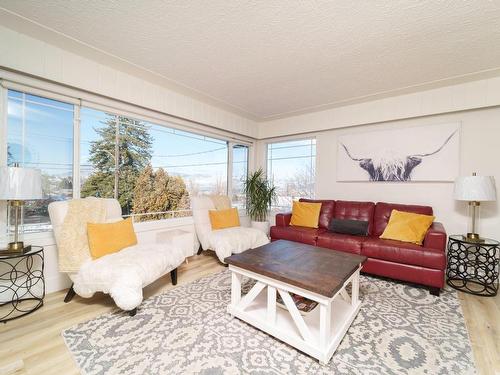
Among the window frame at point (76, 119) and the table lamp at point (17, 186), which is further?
the window frame at point (76, 119)

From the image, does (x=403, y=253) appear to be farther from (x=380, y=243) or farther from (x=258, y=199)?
(x=258, y=199)

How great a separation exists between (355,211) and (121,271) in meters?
3.10

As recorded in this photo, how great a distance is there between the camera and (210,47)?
2.26 meters

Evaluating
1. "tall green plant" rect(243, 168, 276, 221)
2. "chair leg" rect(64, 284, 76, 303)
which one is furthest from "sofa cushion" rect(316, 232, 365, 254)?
"chair leg" rect(64, 284, 76, 303)

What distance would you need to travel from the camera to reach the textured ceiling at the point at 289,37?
177 cm

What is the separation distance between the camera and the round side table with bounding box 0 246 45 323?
82.5 inches

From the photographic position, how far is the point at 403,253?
2576mm

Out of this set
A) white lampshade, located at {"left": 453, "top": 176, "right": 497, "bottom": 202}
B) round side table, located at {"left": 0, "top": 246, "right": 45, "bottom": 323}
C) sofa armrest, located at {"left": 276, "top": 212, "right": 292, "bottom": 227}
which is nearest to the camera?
round side table, located at {"left": 0, "top": 246, "right": 45, "bottom": 323}

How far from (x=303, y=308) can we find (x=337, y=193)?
8.56ft

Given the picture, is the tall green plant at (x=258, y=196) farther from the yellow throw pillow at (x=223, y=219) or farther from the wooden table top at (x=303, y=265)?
the wooden table top at (x=303, y=265)

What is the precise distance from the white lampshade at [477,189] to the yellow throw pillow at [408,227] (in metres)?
0.42

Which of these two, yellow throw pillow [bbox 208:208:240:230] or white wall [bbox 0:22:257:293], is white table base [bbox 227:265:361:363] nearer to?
yellow throw pillow [bbox 208:208:240:230]

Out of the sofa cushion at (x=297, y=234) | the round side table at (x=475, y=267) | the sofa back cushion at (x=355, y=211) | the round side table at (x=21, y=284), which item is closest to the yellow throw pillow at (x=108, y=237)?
the round side table at (x=21, y=284)

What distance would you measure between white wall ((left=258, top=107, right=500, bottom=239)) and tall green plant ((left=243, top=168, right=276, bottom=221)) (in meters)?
1.30
